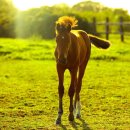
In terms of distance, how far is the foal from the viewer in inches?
287

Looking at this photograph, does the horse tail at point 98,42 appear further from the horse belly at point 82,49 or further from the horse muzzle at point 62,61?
the horse muzzle at point 62,61

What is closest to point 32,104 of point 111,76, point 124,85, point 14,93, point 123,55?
point 14,93

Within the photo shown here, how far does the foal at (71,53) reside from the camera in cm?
730

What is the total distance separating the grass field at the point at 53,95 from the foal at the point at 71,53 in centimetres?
44

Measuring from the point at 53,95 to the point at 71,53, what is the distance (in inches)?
115

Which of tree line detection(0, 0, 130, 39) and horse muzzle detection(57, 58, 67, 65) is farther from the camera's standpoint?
tree line detection(0, 0, 130, 39)

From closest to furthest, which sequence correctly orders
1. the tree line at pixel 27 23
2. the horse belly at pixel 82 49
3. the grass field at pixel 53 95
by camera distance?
the grass field at pixel 53 95 < the horse belly at pixel 82 49 < the tree line at pixel 27 23

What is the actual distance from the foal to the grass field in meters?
0.44

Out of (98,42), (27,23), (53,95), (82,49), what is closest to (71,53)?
(82,49)

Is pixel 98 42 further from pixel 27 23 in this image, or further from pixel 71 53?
pixel 27 23

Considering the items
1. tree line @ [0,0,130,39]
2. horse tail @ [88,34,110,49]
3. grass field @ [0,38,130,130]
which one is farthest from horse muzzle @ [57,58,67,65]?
tree line @ [0,0,130,39]

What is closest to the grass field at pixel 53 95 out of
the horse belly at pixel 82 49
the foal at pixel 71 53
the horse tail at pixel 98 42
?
the foal at pixel 71 53

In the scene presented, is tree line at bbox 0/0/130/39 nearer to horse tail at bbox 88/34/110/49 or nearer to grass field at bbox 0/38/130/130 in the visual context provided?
grass field at bbox 0/38/130/130

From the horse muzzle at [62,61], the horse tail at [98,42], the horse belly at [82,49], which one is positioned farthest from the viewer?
the horse tail at [98,42]
